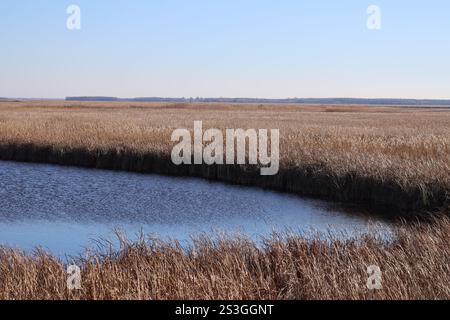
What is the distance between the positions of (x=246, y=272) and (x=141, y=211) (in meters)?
8.10

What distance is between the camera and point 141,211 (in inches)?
590

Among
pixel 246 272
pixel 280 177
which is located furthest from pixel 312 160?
pixel 246 272

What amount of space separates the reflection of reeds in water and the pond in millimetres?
1893

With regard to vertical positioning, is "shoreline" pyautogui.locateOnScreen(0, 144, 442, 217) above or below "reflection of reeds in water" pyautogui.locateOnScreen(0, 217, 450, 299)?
below

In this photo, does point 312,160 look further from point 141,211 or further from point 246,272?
point 246,272

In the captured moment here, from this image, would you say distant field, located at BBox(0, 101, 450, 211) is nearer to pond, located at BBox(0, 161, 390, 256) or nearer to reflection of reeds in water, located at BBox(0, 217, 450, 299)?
pond, located at BBox(0, 161, 390, 256)

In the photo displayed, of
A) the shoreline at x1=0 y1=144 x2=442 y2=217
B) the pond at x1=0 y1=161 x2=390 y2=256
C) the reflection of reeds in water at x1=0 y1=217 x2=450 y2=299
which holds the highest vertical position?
the reflection of reeds in water at x1=0 y1=217 x2=450 y2=299

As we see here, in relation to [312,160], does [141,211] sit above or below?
below

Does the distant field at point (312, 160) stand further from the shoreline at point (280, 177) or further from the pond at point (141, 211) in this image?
the pond at point (141, 211)

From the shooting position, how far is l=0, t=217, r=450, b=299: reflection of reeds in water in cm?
657

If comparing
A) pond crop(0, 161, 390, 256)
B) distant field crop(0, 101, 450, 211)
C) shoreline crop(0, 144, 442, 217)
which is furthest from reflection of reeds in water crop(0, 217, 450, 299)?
distant field crop(0, 101, 450, 211)

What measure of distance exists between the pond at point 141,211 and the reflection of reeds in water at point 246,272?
1.89 metres
